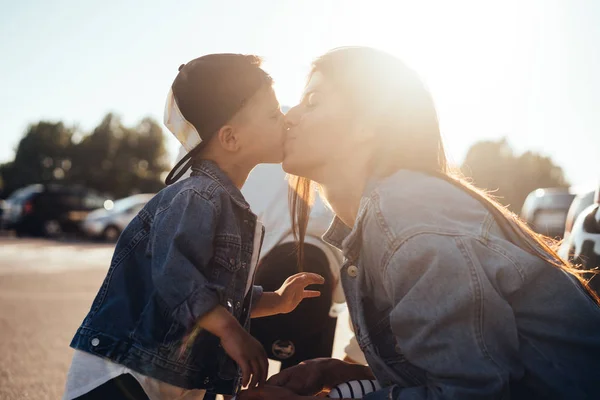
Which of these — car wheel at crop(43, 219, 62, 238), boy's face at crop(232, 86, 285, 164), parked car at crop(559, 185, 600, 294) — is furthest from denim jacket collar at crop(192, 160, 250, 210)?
car wheel at crop(43, 219, 62, 238)

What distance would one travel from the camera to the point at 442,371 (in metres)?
1.43

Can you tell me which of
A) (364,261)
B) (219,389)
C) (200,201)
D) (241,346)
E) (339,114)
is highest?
(339,114)

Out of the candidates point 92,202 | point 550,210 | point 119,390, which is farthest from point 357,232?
point 92,202

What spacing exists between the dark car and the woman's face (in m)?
21.9

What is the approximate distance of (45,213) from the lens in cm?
2202

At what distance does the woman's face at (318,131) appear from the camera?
199cm

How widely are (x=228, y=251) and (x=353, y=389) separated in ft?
2.14

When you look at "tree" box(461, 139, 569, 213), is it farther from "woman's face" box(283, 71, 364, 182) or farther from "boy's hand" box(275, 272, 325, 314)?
"woman's face" box(283, 71, 364, 182)

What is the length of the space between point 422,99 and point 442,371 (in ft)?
3.04

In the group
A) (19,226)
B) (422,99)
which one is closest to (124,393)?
(422,99)

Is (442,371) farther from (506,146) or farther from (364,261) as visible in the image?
(506,146)

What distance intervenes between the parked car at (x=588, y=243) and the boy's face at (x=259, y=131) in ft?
4.88

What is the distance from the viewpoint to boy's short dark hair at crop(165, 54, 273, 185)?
2248 millimetres

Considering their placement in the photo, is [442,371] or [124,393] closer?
[442,371]
